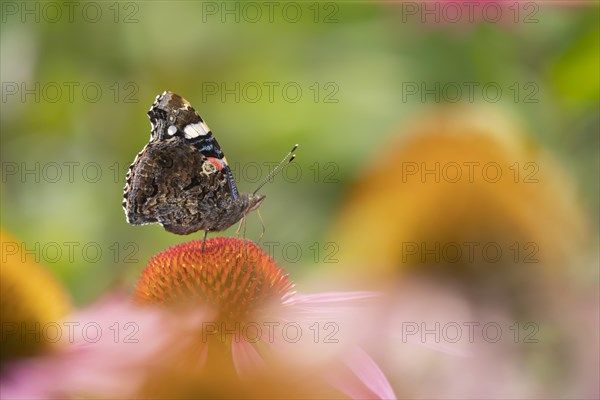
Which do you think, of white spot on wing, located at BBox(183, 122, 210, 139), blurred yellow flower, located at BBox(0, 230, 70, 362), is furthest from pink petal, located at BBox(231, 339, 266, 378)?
white spot on wing, located at BBox(183, 122, 210, 139)

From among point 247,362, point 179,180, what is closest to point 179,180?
point 179,180

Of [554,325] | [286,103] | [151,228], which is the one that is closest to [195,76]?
[286,103]

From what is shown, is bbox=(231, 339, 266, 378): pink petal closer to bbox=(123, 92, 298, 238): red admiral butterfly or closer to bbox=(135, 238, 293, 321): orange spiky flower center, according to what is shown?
bbox=(135, 238, 293, 321): orange spiky flower center

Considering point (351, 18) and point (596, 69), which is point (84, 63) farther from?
point (596, 69)

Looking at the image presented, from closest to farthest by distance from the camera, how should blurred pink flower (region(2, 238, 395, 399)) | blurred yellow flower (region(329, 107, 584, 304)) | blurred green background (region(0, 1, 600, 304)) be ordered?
blurred pink flower (region(2, 238, 395, 399)) → blurred yellow flower (region(329, 107, 584, 304)) → blurred green background (region(0, 1, 600, 304))

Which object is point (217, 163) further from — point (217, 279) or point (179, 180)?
point (217, 279)

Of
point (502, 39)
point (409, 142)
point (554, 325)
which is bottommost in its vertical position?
point (554, 325)

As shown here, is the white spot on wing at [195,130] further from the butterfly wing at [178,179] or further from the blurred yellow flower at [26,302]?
the blurred yellow flower at [26,302]
